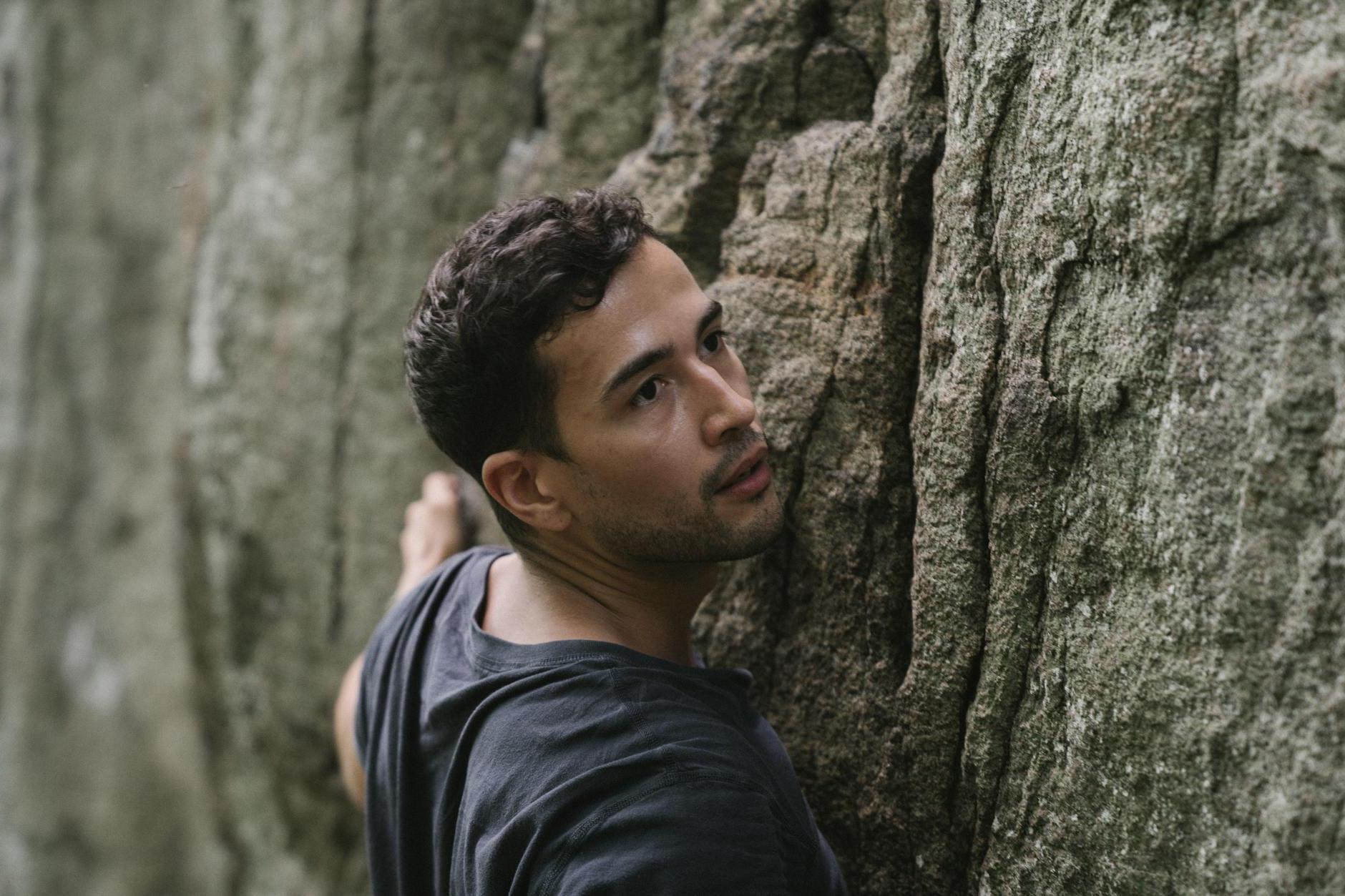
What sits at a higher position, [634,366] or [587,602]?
[634,366]

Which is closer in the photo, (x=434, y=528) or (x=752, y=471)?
(x=752, y=471)

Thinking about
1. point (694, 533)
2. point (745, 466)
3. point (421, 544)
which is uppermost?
point (745, 466)

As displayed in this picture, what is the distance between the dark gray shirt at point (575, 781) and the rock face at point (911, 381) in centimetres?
36

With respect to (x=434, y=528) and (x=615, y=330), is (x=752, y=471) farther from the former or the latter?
(x=434, y=528)

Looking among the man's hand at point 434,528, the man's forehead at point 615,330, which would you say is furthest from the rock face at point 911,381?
the man's forehead at point 615,330

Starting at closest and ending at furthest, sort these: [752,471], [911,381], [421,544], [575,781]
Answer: [575,781]
[752,471]
[911,381]
[421,544]

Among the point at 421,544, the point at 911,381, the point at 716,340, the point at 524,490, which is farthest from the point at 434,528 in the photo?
the point at 911,381

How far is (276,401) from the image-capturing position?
3654 mm

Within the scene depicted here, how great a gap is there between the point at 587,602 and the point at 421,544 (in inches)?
44.7

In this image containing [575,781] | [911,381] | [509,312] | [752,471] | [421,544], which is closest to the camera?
[575,781]

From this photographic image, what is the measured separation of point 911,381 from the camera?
2098 mm

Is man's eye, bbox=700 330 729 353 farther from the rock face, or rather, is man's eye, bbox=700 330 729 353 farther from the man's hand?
the man's hand

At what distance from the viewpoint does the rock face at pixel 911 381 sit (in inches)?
58.2

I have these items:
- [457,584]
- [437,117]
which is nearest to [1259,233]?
[457,584]
